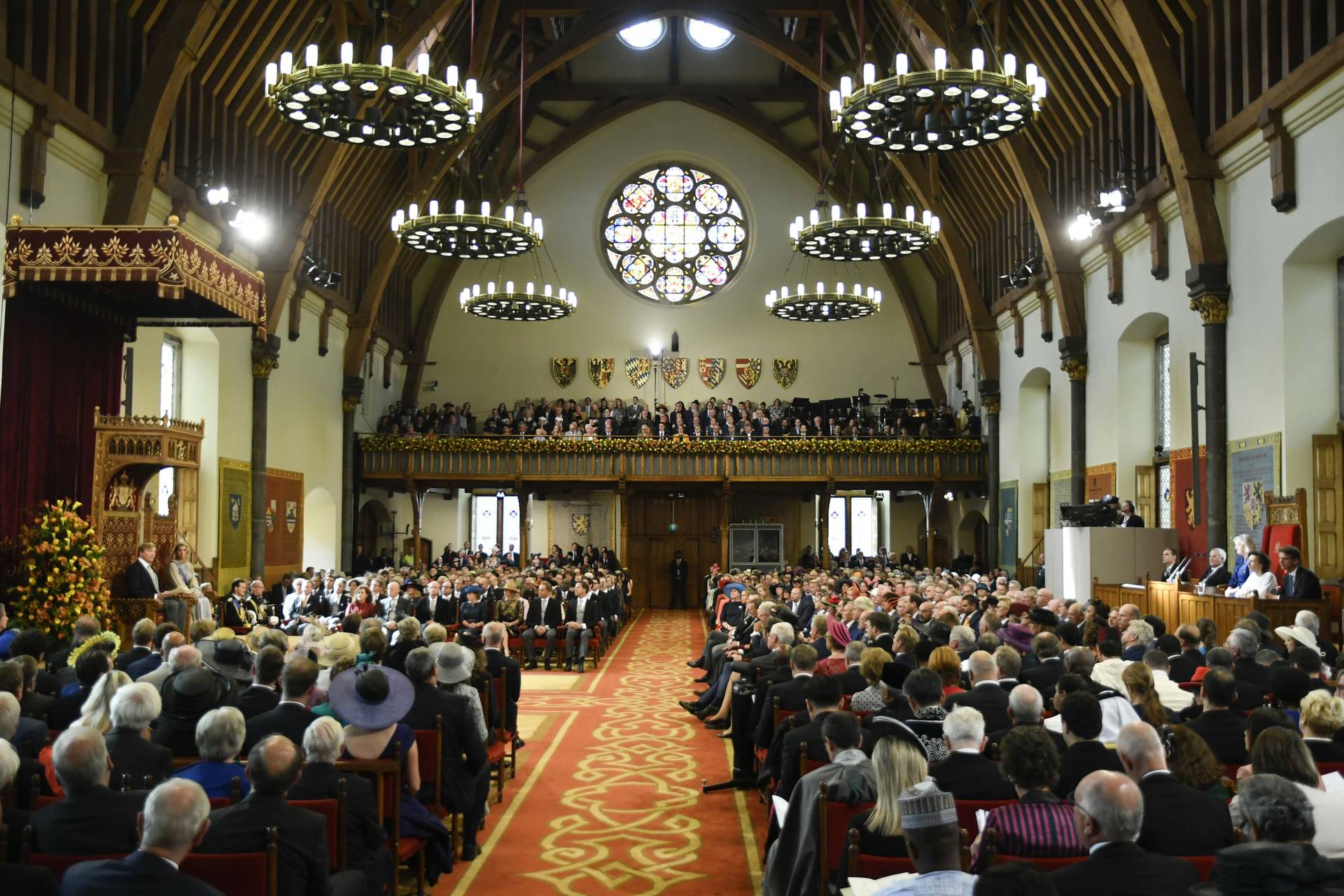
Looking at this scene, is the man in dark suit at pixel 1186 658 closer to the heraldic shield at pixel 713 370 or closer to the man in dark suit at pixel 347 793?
the man in dark suit at pixel 347 793

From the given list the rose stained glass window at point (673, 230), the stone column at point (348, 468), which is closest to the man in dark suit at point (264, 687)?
the stone column at point (348, 468)

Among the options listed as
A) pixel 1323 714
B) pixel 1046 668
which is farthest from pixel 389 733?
pixel 1323 714

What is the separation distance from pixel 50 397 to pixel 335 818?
9.92m

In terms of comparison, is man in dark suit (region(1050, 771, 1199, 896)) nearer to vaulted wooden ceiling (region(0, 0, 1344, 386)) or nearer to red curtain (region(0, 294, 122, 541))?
vaulted wooden ceiling (region(0, 0, 1344, 386))

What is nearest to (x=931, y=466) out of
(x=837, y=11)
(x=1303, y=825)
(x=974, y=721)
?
(x=837, y=11)

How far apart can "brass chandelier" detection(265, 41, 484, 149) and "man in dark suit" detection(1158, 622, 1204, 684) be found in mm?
9210

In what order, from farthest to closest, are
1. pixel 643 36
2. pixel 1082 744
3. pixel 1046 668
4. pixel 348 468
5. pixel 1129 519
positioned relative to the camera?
pixel 643 36 < pixel 348 468 < pixel 1129 519 < pixel 1046 668 < pixel 1082 744

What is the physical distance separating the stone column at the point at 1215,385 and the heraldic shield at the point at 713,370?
1732cm

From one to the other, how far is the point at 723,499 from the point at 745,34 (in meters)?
10.3

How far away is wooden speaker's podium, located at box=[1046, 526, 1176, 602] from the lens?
1441cm

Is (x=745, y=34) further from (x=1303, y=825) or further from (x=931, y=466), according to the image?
(x=1303, y=825)

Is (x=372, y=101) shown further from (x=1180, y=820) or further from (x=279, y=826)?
(x=1180, y=820)

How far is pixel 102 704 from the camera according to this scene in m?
5.45

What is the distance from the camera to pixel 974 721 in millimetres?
4871
